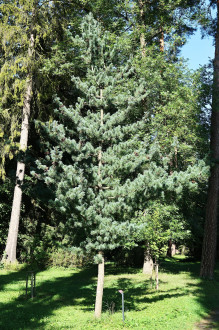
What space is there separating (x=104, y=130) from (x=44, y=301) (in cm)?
538

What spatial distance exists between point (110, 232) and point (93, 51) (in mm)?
4764

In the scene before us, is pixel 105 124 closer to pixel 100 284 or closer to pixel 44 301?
pixel 100 284

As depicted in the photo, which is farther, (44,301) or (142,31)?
(142,31)

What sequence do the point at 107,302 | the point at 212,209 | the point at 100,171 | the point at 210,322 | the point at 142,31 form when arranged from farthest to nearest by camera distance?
the point at 142,31 < the point at 212,209 < the point at 107,302 < the point at 100,171 < the point at 210,322

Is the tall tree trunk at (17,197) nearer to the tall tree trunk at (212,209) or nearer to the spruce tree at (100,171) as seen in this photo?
the spruce tree at (100,171)

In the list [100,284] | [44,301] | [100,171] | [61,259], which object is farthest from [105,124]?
[61,259]

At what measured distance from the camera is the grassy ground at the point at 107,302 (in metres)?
6.96

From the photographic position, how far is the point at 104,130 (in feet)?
26.1

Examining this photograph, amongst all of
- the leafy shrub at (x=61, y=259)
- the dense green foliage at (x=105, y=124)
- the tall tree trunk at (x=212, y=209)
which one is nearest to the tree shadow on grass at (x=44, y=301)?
the dense green foliage at (x=105, y=124)

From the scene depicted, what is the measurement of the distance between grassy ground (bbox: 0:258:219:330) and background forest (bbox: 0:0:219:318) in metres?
1.32

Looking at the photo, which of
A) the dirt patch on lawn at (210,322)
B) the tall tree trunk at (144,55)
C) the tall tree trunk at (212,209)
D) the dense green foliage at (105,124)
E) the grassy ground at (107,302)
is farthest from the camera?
the tall tree trunk at (144,55)

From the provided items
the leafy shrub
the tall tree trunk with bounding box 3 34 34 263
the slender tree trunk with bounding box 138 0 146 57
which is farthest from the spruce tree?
the leafy shrub

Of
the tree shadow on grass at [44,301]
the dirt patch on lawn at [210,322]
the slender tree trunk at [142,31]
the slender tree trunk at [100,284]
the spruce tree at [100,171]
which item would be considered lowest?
the tree shadow on grass at [44,301]

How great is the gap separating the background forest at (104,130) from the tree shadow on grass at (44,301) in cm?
145
